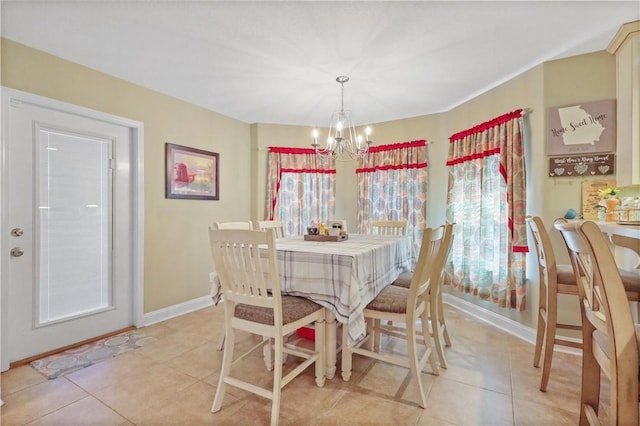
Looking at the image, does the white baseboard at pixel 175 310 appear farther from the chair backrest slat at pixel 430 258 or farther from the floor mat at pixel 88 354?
the chair backrest slat at pixel 430 258

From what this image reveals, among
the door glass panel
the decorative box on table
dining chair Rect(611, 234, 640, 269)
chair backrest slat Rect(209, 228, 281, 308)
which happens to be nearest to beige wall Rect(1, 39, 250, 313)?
the door glass panel

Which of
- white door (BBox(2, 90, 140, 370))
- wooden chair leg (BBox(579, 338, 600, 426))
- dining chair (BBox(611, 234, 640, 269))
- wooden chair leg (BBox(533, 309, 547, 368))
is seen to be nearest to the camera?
dining chair (BBox(611, 234, 640, 269))

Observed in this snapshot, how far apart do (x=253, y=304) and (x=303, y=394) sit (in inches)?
28.7

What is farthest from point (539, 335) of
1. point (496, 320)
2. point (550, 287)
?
point (496, 320)

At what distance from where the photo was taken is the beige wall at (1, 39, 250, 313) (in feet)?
7.91

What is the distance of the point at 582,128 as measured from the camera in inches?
97.7

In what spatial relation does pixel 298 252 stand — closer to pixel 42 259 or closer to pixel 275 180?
pixel 42 259

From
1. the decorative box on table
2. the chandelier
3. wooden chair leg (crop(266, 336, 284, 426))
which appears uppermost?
the chandelier

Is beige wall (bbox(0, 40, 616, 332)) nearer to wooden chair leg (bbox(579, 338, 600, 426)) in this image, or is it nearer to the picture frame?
the picture frame

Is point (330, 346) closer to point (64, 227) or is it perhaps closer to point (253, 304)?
point (253, 304)

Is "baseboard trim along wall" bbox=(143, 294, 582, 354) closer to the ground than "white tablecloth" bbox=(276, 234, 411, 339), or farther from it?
closer to the ground

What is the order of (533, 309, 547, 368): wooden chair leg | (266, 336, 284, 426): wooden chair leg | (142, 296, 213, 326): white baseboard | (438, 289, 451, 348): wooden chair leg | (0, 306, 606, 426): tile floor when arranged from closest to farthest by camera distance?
1. (266, 336, 284, 426): wooden chair leg
2. (0, 306, 606, 426): tile floor
3. (533, 309, 547, 368): wooden chair leg
4. (438, 289, 451, 348): wooden chair leg
5. (142, 296, 213, 326): white baseboard

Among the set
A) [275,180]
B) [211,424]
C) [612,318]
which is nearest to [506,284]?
[612,318]

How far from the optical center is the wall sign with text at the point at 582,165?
2.41 meters
